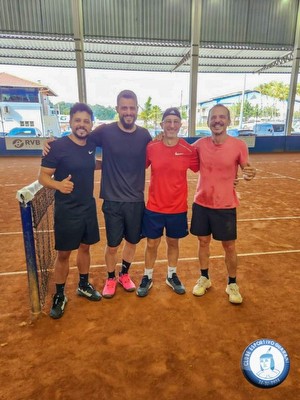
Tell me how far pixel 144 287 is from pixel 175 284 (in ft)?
1.11

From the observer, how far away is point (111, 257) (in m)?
3.15

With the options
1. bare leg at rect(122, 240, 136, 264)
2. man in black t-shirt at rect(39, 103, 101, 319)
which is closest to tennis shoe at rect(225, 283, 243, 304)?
bare leg at rect(122, 240, 136, 264)

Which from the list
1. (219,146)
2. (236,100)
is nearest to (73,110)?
(219,146)

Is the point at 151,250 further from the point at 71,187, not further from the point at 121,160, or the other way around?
the point at 71,187

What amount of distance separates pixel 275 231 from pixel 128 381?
379 cm

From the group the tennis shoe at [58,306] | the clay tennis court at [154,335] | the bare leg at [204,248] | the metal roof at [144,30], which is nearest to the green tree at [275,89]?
the metal roof at [144,30]

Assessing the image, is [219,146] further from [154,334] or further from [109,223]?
[154,334]

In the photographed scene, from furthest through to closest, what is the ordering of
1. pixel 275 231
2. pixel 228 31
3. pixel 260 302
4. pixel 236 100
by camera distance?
pixel 236 100, pixel 228 31, pixel 275 231, pixel 260 302

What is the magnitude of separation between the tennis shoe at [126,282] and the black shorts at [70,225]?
0.77 meters

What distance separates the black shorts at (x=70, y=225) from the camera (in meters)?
2.71

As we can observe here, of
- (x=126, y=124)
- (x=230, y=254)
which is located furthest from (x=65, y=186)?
(x=230, y=254)

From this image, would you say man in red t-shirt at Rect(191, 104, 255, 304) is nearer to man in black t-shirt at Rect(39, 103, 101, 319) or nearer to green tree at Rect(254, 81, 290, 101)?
man in black t-shirt at Rect(39, 103, 101, 319)

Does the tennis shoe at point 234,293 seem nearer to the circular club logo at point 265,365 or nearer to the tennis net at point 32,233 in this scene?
the circular club logo at point 265,365

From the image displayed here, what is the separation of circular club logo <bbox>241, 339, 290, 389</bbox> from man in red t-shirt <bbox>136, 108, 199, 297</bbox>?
1.66 metres
